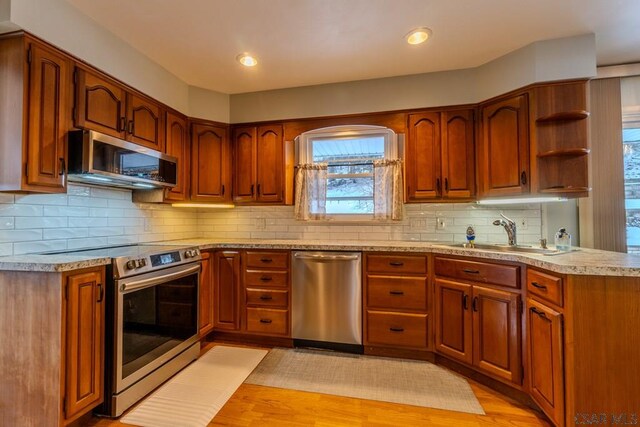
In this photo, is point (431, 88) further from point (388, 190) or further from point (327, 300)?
point (327, 300)

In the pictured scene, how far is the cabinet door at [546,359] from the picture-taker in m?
1.56

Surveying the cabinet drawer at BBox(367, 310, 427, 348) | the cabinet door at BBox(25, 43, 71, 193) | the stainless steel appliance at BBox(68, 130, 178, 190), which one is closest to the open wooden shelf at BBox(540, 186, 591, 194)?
the cabinet drawer at BBox(367, 310, 427, 348)

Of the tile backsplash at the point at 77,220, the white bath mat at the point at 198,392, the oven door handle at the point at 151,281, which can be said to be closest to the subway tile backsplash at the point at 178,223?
the tile backsplash at the point at 77,220

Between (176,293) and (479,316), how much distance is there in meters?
2.28

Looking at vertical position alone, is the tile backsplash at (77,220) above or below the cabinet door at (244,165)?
below

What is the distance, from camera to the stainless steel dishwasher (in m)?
2.58

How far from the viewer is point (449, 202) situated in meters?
2.86

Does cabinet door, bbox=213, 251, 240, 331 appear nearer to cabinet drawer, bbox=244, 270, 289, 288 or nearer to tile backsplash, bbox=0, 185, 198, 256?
cabinet drawer, bbox=244, 270, 289, 288

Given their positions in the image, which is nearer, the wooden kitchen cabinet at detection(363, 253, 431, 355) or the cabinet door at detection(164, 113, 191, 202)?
the wooden kitchen cabinet at detection(363, 253, 431, 355)

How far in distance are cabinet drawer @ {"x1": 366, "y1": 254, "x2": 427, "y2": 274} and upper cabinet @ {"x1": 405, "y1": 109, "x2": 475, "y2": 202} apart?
0.65 metres

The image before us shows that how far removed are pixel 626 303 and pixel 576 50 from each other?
6.17ft

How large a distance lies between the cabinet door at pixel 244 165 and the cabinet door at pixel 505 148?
226 centimetres

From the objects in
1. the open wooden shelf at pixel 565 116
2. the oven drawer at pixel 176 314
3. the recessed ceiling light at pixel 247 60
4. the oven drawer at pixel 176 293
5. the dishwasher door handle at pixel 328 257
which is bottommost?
the oven drawer at pixel 176 314

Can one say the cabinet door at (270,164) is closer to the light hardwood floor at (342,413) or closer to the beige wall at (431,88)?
the beige wall at (431,88)
